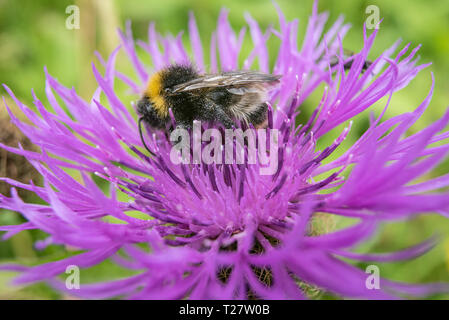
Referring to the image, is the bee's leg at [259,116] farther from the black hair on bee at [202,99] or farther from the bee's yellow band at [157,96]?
the bee's yellow band at [157,96]

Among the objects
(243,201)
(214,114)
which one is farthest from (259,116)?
(243,201)

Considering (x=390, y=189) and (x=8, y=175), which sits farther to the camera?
(x=8, y=175)

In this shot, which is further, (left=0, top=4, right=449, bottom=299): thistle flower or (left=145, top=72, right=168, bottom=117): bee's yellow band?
(left=145, top=72, right=168, bottom=117): bee's yellow band

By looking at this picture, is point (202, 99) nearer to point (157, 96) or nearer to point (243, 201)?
point (157, 96)

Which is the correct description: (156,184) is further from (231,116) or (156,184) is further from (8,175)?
(8,175)

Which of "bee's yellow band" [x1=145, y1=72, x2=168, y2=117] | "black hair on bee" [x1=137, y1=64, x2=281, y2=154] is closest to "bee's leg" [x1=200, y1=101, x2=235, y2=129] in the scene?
"black hair on bee" [x1=137, y1=64, x2=281, y2=154]

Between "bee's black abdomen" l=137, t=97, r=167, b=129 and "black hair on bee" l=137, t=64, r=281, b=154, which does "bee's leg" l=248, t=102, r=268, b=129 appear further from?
"bee's black abdomen" l=137, t=97, r=167, b=129
